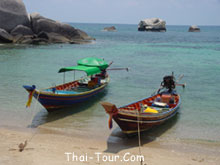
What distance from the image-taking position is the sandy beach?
32.5 feet

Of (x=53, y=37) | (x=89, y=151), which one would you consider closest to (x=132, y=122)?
(x=89, y=151)

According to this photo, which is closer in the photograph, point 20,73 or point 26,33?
point 20,73

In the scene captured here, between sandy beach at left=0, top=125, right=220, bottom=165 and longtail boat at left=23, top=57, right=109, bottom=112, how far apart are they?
5.84 feet

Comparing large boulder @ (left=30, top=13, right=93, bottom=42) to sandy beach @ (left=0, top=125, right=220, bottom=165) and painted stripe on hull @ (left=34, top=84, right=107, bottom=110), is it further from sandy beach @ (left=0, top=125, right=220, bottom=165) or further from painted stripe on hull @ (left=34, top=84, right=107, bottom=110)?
sandy beach @ (left=0, top=125, right=220, bottom=165)

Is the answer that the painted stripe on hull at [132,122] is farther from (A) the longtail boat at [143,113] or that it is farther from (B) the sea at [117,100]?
(B) the sea at [117,100]

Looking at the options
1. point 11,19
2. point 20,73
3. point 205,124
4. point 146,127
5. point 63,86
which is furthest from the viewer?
point 11,19

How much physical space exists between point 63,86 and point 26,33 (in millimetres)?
37404

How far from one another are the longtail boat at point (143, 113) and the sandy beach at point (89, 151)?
753 mm

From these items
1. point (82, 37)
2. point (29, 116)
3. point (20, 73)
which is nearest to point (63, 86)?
point (29, 116)

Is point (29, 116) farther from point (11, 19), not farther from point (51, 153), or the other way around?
point (11, 19)

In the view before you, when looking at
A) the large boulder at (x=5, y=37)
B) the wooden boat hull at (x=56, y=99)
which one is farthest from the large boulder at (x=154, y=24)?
the wooden boat hull at (x=56, y=99)

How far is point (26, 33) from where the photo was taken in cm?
5166

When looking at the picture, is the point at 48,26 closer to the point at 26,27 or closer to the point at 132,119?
the point at 26,27

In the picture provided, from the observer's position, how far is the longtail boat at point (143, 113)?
1123cm
